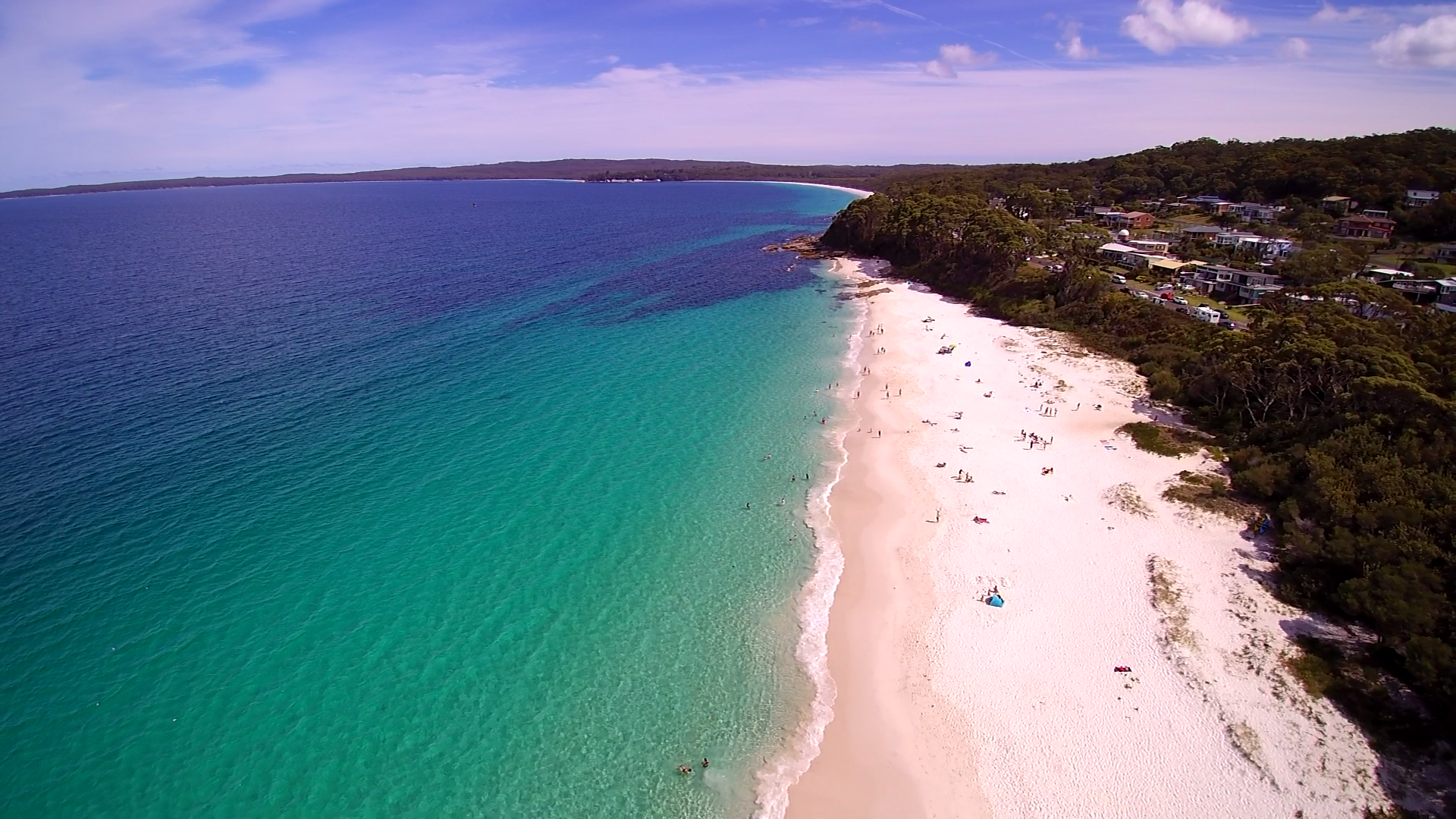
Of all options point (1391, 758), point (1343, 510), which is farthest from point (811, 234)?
point (1391, 758)

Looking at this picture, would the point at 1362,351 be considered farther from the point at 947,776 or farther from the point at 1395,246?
the point at 1395,246

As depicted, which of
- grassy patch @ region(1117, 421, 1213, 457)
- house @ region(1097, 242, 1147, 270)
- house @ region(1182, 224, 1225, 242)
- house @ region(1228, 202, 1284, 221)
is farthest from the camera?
house @ region(1228, 202, 1284, 221)

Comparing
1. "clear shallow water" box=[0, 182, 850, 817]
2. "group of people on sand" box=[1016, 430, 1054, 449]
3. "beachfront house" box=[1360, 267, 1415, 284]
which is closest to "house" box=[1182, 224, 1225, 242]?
"beachfront house" box=[1360, 267, 1415, 284]

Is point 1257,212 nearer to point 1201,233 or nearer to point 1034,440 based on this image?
point 1201,233

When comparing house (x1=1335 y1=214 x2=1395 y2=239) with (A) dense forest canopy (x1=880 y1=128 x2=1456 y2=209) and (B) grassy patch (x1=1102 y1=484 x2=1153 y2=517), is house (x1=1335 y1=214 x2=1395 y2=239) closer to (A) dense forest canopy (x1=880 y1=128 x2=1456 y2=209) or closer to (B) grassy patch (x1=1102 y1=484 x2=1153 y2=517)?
(A) dense forest canopy (x1=880 y1=128 x2=1456 y2=209)

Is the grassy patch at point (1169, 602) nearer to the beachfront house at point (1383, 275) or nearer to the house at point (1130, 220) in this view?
the beachfront house at point (1383, 275)

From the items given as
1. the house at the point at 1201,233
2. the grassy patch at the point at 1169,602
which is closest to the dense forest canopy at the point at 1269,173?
the house at the point at 1201,233

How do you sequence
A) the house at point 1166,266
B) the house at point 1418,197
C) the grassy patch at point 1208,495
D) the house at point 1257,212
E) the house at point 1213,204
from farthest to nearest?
the house at point 1213,204 < the house at point 1257,212 < the house at point 1418,197 < the house at point 1166,266 < the grassy patch at point 1208,495
